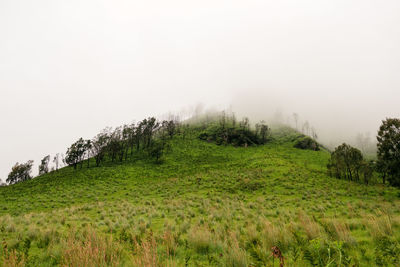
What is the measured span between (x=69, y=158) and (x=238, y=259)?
278 feet

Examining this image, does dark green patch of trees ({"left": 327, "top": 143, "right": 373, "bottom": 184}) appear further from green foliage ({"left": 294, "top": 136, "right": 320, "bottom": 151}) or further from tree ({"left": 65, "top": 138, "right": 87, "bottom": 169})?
tree ({"left": 65, "top": 138, "right": 87, "bottom": 169})

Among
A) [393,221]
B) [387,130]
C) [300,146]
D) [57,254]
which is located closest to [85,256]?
[57,254]

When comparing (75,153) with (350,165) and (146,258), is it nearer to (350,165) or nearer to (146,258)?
(146,258)

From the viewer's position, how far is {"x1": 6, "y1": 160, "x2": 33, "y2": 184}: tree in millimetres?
82125

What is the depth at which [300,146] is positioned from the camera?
321 ft

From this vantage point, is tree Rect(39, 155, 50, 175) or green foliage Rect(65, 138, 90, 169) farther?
tree Rect(39, 155, 50, 175)

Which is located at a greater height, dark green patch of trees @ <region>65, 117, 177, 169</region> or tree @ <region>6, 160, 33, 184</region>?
dark green patch of trees @ <region>65, 117, 177, 169</region>

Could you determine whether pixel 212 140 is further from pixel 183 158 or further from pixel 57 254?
pixel 57 254

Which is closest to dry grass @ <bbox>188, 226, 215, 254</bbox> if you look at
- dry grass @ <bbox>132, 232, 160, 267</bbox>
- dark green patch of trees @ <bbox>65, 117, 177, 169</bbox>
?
dry grass @ <bbox>132, 232, 160, 267</bbox>

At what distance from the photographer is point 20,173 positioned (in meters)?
84.1

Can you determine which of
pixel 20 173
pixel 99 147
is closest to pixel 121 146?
pixel 99 147

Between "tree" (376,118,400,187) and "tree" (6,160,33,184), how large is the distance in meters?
126

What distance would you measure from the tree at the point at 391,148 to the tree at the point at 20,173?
12620 centimetres

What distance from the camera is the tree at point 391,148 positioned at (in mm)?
23984
